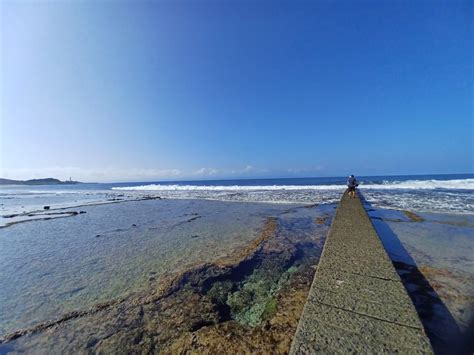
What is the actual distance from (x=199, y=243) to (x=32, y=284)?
4.16 metres

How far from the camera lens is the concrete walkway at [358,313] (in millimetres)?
2086

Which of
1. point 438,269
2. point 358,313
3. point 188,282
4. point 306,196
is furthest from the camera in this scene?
point 306,196

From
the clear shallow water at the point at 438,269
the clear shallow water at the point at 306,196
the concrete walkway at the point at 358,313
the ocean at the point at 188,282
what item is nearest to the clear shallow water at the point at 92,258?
the ocean at the point at 188,282

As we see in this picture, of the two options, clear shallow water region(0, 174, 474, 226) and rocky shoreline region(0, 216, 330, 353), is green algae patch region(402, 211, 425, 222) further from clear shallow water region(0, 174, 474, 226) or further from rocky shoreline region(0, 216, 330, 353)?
rocky shoreline region(0, 216, 330, 353)

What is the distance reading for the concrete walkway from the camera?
2.09 metres

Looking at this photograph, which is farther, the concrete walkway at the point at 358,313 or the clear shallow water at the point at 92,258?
the clear shallow water at the point at 92,258

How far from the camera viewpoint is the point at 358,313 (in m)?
2.53

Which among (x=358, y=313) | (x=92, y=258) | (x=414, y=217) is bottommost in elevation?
(x=92, y=258)

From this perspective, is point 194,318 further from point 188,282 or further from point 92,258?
point 92,258

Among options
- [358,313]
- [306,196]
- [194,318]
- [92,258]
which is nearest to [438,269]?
[358,313]

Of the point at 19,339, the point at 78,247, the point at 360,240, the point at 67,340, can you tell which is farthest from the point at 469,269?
the point at 78,247

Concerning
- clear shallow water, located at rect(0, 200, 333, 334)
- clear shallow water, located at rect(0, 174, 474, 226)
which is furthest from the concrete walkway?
clear shallow water, located at rect(0, 174, 474, 226)

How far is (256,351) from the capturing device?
264 cm

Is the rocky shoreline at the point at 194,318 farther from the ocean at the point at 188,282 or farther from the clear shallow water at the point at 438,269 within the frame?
the clear shallow water at the point at 438,269
